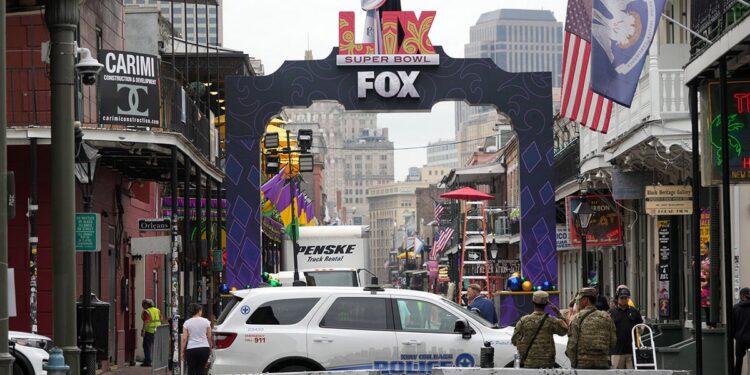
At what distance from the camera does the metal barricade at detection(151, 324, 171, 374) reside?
2283cm

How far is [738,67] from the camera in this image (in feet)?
60.1

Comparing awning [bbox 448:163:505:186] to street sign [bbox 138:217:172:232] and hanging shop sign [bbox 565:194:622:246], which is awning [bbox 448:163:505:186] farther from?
street sign [bbox 138:217:172:232]

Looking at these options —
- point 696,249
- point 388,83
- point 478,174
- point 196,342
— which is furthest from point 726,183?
point 478,174

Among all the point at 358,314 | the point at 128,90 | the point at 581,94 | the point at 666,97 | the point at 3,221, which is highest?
the point at 128,90

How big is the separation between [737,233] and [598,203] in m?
12.1

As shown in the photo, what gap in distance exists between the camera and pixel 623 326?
21141mm

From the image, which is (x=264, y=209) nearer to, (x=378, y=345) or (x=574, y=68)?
(x=574, y=68)

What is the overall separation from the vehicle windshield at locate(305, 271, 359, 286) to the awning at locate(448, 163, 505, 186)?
1671 inches

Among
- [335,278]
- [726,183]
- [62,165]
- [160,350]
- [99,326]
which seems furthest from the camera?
[335,278]

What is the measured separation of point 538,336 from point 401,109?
1326cm

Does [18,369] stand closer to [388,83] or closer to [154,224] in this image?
[154,224]

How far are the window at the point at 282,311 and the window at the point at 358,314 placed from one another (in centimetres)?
28

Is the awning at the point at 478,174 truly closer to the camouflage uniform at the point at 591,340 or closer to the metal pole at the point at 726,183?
the camouflage uniform at the point at 591,340

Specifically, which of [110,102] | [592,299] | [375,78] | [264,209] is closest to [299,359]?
[592,299]
